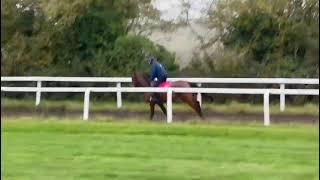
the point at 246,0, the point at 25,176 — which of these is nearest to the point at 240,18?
the point at 246,0

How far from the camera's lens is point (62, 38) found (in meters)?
28.1

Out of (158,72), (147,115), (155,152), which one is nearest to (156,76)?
(158,72)

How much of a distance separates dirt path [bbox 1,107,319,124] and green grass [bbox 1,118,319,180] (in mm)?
3617

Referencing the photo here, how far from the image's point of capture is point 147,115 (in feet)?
68.1

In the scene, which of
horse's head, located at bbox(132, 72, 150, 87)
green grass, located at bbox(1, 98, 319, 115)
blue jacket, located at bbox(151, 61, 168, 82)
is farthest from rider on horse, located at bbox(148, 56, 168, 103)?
green grass, located at bbox(1, 98, 319, 115)

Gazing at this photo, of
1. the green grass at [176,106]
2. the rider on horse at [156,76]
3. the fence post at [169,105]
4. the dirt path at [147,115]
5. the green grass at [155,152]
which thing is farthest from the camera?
the green grass at [176,106]

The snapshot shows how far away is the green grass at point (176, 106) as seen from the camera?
21391 millimetres

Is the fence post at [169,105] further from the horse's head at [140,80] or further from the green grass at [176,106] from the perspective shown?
the green grass at [176,106]

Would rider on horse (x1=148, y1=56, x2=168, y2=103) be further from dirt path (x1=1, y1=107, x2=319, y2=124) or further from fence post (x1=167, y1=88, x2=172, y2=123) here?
fence post (x1=167, y1=88, x2=172, y2=123)

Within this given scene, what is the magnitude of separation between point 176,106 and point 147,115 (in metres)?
2.31

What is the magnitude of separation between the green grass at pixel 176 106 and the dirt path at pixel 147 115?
0.41 m

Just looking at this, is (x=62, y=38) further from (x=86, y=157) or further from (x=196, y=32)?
(x=86, y=157)

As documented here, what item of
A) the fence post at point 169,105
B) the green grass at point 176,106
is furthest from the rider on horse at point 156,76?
the green grass at point 176,106

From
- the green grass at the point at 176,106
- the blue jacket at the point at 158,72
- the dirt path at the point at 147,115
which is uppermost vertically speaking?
the blue jacket at the point at 158,72
